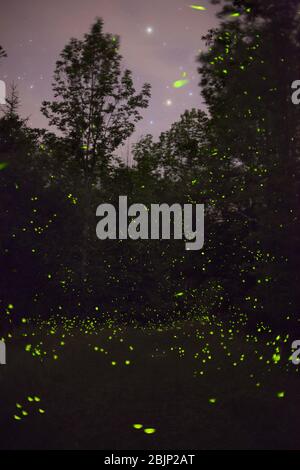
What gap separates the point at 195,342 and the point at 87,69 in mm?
15878

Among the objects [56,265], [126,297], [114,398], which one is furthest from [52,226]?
[114,398]

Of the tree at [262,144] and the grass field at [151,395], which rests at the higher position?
the tree at [262,144]

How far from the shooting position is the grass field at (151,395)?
25.8ft

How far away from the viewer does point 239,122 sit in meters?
17.8

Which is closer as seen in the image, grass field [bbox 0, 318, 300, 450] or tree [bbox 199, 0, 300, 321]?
grass field [bbox 0, 318, 300, 450]

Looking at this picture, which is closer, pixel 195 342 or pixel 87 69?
pixel 195 342

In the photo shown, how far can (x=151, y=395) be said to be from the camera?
1034 centimetres

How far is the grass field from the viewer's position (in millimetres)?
7879

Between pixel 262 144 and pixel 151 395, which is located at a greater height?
pixel 262 144

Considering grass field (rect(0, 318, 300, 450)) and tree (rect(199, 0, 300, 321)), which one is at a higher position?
tree (rect(199, 0, 300, 321))

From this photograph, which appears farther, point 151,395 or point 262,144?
point 262,144

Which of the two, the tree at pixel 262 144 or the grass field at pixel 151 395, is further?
the tree at pixel 262 144
